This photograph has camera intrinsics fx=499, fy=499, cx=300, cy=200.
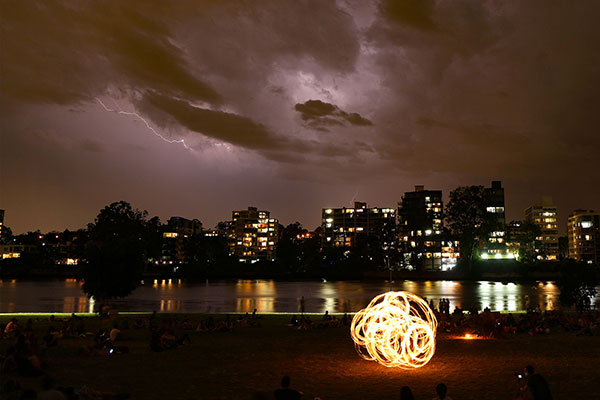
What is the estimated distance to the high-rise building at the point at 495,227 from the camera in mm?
119625

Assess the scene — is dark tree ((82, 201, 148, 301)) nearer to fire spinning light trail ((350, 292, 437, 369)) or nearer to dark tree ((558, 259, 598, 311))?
fire spinning light trail ((350, 292, 437, 369))

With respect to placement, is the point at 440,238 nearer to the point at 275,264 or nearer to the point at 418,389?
the point at 275,264

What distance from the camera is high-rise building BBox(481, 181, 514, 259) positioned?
120 metres

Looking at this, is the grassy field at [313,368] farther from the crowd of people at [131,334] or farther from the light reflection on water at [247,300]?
the light reflection on water at [247,300]

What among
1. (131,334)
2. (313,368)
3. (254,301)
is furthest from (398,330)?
(254,301)

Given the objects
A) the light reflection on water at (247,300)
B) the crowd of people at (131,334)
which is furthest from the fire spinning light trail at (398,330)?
the light reflection on water at (247,300)

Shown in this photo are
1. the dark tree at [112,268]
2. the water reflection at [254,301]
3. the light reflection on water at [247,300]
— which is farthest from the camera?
the light reflection on water at [247,300]

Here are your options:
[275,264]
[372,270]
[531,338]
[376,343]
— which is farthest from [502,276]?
[376,343]

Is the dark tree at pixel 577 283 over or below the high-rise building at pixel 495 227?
below

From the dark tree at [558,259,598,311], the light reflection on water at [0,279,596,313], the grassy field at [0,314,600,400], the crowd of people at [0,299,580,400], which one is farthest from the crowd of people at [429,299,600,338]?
the light reflection on water at [0,279,596,313]

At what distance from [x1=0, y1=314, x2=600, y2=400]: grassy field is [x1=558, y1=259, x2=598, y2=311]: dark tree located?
23236mm

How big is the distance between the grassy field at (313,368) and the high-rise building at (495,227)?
101 m

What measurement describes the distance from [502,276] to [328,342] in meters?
115

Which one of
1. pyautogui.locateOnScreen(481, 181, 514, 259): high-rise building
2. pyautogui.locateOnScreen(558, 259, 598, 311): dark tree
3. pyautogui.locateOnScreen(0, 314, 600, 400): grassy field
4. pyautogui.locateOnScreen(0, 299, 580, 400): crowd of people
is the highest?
pyautogui.locateOnScreen(481, 181, 514, 259): high-rise building
